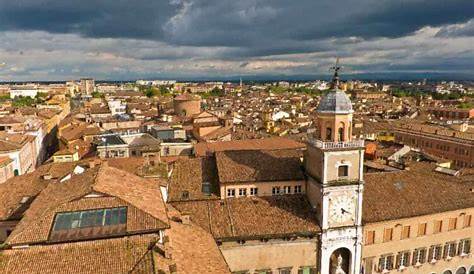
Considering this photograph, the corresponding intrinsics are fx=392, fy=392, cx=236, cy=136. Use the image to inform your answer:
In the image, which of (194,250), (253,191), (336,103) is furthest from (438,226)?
(194,250)

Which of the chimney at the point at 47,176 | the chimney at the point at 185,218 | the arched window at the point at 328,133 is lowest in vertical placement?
the chimney at the point at 185,218

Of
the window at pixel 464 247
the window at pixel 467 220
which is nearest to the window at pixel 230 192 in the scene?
the window at pixel 467 220

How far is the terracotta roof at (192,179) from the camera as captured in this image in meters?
38.2

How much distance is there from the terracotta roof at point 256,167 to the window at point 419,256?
1354 centimetres

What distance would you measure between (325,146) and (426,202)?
12.7m

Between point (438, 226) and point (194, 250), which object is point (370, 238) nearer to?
point (438, 226)

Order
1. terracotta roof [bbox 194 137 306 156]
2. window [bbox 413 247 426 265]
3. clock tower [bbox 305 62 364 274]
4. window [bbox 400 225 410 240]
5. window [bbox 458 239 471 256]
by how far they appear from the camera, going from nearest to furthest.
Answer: clock tower [bbox 305 62 364 274]
window [bbox 400 225 410 240]
window [bbox 413 247 426 265]
window [bbox 458 239 471 256]
terracotta roof [bbox 194 137 306 156]

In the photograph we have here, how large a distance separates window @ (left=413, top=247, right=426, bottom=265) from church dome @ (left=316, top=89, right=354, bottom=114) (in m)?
16.0

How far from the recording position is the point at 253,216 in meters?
35.5

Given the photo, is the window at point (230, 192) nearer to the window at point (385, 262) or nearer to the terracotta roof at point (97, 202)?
the terracotta roof at point (97, 202)

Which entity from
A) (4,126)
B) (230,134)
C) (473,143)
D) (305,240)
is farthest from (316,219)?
(4,126)

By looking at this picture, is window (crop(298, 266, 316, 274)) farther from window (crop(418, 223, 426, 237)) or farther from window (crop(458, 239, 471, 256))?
window (crop(458, 239, 471, 256))

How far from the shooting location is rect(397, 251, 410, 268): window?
38031mm

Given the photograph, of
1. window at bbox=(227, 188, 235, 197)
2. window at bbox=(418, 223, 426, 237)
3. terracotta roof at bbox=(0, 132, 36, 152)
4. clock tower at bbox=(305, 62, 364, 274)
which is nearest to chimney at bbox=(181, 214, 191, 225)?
window at bbox=(227, 188, 235, 197)
